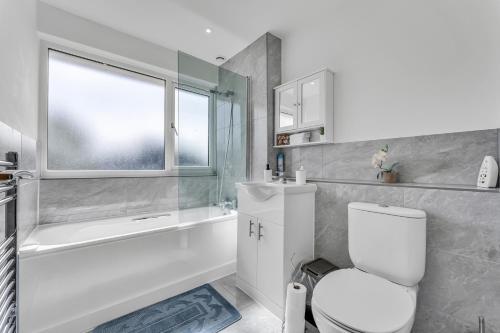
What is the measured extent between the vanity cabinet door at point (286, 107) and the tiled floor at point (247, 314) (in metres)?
1.66

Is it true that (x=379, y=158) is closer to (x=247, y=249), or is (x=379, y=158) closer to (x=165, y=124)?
(x=247, y=249)

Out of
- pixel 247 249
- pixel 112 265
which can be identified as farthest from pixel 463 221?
pixel 112 265

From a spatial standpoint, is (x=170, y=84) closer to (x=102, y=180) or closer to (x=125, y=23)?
(x=125, y=23)

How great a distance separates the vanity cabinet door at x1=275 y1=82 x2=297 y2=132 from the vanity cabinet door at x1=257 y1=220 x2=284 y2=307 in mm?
1031

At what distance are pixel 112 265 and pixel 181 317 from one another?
2.20ft

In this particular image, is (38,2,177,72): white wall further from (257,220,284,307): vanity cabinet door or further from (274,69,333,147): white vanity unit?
(257,220,284,307): vanity cabinet door

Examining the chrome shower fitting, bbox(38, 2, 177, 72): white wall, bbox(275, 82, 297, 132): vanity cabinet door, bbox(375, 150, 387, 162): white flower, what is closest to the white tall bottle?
bbox(375, 150, 387, 162): white flower

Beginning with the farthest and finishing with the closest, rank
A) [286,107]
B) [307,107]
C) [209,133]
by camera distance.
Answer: [209,133]
[286,107]
[307,107]

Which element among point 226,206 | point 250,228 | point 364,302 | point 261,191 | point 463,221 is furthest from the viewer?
point 226,206

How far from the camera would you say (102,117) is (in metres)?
2.42

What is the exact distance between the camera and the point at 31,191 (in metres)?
1.77

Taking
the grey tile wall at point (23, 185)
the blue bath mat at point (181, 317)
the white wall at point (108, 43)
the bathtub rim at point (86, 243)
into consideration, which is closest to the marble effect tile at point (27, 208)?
the grey tile wall at point (23, 185)

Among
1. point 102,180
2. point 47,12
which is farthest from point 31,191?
point 47,12

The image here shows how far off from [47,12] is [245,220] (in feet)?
8.92
